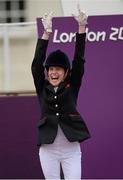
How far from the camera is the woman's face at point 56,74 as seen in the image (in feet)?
19.1

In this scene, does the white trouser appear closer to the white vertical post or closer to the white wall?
the white wall

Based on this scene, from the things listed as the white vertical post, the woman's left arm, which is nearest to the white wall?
the white vertical post

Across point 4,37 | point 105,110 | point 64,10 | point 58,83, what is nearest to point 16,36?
point 4,37

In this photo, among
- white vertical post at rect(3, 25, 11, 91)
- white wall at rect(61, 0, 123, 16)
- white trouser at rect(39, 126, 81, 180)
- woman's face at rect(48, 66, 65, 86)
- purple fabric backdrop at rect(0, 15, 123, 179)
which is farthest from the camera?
white vertical post at rect(3, 25, 11, 91)

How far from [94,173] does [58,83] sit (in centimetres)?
200

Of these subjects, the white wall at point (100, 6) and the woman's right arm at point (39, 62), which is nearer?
the woman's right arm at point (39, 62)

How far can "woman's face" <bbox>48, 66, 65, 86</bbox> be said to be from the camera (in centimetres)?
581

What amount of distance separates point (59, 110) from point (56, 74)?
30 cm

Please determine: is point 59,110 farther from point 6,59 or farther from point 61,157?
point 6,59

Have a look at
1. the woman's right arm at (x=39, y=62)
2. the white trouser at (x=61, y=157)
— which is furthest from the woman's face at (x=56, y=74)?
the white trouser at (x=61, y=157)

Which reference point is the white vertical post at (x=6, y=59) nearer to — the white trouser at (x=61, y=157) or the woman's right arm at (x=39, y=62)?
the woman's right arm at (x=39, y=62)

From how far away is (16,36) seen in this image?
30.0 feet

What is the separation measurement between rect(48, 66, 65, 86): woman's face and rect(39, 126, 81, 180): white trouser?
1.47ft

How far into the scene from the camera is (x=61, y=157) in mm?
5715
